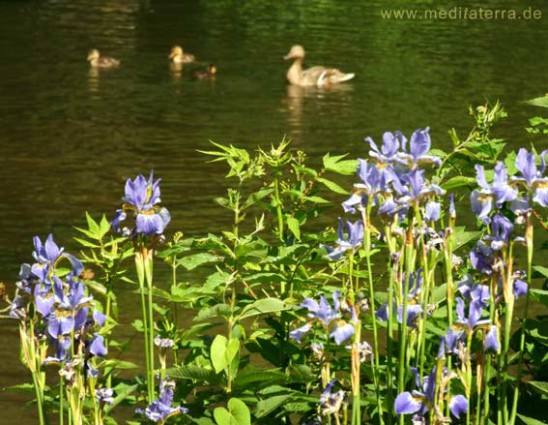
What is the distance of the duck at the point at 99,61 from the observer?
17750mm

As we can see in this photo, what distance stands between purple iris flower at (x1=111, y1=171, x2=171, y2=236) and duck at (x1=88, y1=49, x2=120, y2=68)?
50.4 ft

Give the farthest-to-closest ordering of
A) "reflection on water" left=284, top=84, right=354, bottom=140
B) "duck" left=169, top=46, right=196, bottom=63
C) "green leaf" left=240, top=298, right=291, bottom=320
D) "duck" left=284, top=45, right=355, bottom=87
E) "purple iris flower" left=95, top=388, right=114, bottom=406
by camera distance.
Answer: "duck" left=169, top=46, right=196, bottom=63 → "duck" left=284, top=45, right=355, bottom=87 → "reflection on water" left=284, top=84, right=354, bottom=140 → "green leaf" left=240, top=298, right=291, bottom=320 → "purple iris flower" left=95, top=388, right=114, bottom=406

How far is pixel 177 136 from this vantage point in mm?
13359

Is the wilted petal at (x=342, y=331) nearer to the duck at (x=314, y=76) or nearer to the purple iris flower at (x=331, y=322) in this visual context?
the purple iris flower at (x=331, y=322)

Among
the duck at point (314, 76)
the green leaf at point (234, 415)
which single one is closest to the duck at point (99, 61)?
the duck at point (314, 76)

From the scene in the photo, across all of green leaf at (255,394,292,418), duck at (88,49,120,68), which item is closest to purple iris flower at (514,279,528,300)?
green leaf at (255,394,292,418)

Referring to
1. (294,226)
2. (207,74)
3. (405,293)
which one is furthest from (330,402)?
(207,74)

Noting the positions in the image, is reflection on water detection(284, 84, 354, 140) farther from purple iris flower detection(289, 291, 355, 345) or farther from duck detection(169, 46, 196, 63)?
purple iris flower detection(289, 291, 355, 345)

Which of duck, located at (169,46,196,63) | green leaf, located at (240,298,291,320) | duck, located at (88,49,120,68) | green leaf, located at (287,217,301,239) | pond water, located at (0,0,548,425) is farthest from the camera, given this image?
duck, located at (169,46,196,63)

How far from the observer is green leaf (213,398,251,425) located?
282 cm

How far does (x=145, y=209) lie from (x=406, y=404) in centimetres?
62

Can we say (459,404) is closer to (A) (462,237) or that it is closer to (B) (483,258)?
(B) (483,258)

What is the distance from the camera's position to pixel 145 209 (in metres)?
2.57

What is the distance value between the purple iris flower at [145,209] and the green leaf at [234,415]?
1.58ft
